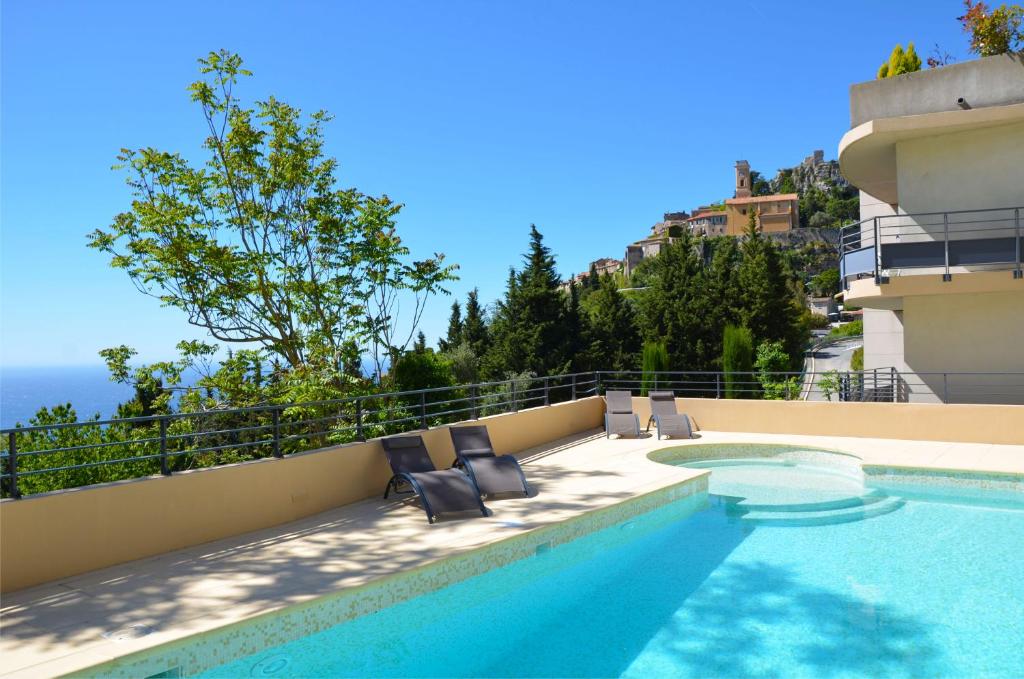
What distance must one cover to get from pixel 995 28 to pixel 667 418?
966 centimetres

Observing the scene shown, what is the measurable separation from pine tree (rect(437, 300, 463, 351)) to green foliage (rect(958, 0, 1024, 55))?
40.4 meters

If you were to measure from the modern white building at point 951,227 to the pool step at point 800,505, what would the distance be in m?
4.29

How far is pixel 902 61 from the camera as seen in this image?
Result: 1491cm

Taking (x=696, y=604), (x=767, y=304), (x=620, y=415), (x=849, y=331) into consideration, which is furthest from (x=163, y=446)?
(x=849, y=331)

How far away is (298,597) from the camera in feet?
17.9

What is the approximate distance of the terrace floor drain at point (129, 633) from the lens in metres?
4.75

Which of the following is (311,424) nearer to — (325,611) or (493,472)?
(493,472)

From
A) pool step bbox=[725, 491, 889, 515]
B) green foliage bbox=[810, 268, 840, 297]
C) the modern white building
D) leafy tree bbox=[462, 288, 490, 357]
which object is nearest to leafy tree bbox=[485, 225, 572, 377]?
leafy tree bbox=[462, 288, 490, 357]

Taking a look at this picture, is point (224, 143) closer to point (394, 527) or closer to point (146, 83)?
point (146, 83)

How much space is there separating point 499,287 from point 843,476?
27.1 m

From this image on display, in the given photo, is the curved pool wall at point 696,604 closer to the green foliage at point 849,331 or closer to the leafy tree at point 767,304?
the leafy tree at point 767,304

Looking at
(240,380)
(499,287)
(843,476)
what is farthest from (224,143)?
(499,287)

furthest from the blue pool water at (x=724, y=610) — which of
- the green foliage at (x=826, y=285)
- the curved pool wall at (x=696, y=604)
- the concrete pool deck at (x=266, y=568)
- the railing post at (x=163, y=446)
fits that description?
the green foliage at (x=826, y=285)

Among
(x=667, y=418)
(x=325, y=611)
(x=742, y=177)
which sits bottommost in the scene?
(x=325, y=611)
